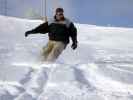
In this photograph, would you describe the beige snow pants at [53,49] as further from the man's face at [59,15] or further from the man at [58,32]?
the man's face at [59,15]

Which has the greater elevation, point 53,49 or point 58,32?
point 58,32

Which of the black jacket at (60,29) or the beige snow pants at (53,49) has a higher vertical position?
the black jacket at (60,29)

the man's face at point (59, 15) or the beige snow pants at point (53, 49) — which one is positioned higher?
the man's face at point (59, 15)

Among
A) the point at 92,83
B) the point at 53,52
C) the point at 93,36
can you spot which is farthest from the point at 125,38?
the point at 92,83

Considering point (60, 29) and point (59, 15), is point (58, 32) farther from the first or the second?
point (59, 15)

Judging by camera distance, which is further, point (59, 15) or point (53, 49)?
point (53, 49)

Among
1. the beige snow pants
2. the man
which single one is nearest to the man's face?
the man

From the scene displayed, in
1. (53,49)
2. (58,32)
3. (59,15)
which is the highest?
(59,15)

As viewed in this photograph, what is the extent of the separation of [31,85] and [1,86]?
0.25m

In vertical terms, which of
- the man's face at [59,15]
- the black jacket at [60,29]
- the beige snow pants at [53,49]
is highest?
the man's face at [59,15]

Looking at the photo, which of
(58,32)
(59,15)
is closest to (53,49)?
(58,32)

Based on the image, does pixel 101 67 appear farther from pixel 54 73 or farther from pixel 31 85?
pixel 31 85

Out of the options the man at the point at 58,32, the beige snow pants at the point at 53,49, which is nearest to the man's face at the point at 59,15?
the man at the point at 58,32

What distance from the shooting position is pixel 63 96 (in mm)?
3133
